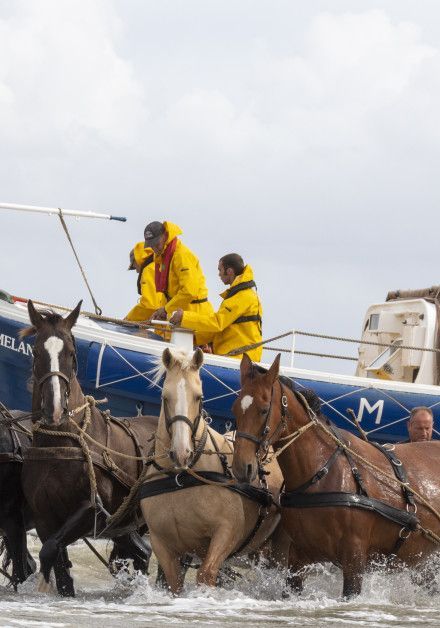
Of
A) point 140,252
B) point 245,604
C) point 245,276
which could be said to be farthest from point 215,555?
point 140,252

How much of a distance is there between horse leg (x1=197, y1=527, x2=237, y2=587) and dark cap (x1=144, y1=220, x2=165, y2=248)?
A: 18.6ft

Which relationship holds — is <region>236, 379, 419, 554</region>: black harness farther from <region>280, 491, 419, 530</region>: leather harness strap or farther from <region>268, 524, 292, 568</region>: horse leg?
<region>268, 524, 292, 568</region>: horse leg

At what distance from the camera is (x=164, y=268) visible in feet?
44.6

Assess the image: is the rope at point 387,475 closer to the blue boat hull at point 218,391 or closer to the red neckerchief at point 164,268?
the blue boat hull at point 218,391

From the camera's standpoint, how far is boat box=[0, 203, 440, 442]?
14.1 m

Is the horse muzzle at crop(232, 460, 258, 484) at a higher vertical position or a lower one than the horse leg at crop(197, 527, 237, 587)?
higher

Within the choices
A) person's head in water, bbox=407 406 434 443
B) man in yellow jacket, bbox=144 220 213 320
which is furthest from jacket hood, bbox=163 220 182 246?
person's head in water, bbox=407 406 434 443

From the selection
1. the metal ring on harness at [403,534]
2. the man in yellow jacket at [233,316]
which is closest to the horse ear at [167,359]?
the metal ring on harness at [403,534]

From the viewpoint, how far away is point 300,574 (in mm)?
8422

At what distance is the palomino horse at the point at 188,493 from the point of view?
26.7 ft

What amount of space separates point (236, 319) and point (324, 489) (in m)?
5.01

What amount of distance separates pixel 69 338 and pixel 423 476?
2604 mm

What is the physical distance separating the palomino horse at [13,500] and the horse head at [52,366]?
2.87ft

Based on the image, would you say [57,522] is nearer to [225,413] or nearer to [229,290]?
[229,290]
